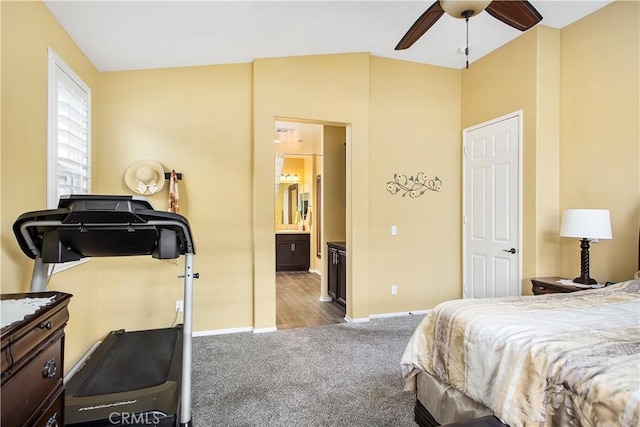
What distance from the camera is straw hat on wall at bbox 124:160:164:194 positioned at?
324 centimetres

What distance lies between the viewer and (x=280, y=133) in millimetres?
5824

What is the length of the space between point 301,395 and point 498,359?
4.70 feet

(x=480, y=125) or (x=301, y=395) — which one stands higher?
(x=480, y=125)

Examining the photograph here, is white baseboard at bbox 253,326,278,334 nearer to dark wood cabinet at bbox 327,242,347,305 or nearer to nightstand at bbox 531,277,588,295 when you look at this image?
dark wood cabinet at bbox 327,242,347,305

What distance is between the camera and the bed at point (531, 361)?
1.10m

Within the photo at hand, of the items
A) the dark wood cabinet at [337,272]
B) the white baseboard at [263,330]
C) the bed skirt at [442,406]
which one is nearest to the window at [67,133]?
the white baseboard at [263,330]

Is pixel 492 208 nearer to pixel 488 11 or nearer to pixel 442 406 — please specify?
pixel 488 11

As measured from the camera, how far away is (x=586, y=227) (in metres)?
2.75

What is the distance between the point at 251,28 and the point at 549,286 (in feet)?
11.2

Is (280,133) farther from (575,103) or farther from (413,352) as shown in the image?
(413,352)

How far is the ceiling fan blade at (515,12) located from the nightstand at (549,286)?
207 cm

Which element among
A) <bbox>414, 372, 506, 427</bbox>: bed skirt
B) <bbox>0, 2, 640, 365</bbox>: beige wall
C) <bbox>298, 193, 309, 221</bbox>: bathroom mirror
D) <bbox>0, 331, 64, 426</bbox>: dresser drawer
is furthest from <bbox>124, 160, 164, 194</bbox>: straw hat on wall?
<bbox>298, 193, 309, 221</bbox>: bathroom mirror

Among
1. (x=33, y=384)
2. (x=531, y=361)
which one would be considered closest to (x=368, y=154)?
(x=531, y=361)

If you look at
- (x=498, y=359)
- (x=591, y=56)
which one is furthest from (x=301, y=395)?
(x=591, y=56)
